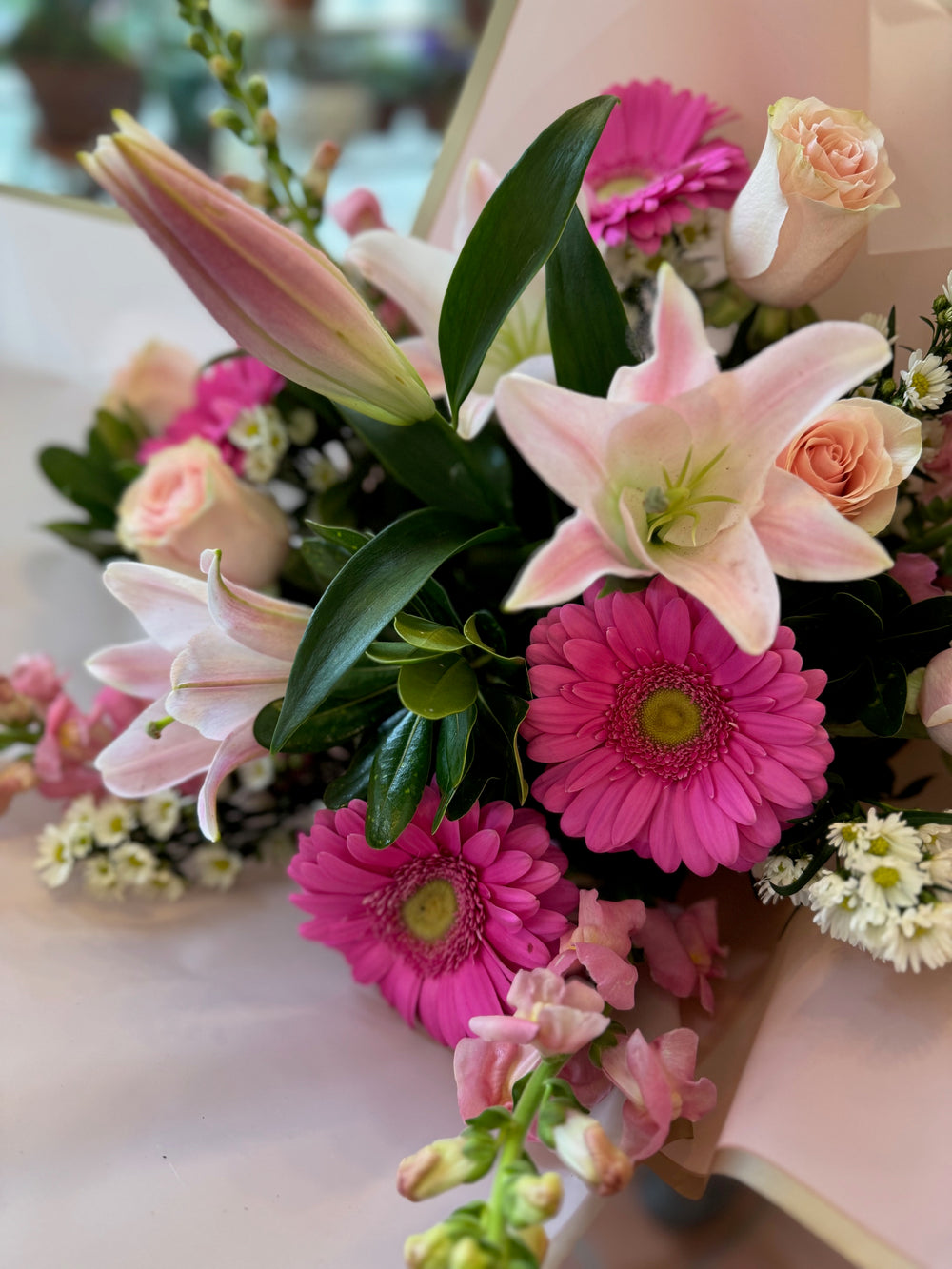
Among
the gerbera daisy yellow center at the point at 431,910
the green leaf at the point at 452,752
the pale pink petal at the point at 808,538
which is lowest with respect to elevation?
the gerbera daisy yellow center at the point at 431,910

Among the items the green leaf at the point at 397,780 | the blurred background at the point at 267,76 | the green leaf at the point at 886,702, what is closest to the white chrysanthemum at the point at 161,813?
the green leaf at the point at 397,780

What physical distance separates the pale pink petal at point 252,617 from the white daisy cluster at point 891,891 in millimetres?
260

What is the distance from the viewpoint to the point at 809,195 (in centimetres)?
48

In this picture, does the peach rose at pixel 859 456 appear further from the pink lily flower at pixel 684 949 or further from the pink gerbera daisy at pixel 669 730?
the pink lily flower at pixel 684 949

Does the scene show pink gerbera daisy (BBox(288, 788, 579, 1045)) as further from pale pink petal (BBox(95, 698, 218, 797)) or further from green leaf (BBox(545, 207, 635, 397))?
green leaf (BBox(545, 207, 635, 397))

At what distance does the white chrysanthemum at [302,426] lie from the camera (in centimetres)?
69

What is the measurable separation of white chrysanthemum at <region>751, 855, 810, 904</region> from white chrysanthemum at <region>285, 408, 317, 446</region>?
0.41 m

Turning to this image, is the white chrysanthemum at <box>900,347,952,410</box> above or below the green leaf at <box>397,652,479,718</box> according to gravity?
above

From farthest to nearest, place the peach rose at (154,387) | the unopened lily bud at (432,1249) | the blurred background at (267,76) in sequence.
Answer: the blurred background at (267,76) < the peach rose at (154,387) < the unopened lily bud at (432,1249)

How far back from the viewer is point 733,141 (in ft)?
2.03

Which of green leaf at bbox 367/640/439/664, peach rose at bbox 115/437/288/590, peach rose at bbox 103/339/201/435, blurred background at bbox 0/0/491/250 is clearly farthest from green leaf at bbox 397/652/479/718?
blurred background at bbox 0/0/491/250

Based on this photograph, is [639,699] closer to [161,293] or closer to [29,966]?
[29,966]

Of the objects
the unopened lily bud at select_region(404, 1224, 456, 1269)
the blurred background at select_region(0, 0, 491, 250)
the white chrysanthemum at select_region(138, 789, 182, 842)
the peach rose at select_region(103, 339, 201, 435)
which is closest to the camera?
the unopened lily bud at select_region(404, 1224, 456, 1269)

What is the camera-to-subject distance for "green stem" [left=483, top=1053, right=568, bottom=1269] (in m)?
0.35
